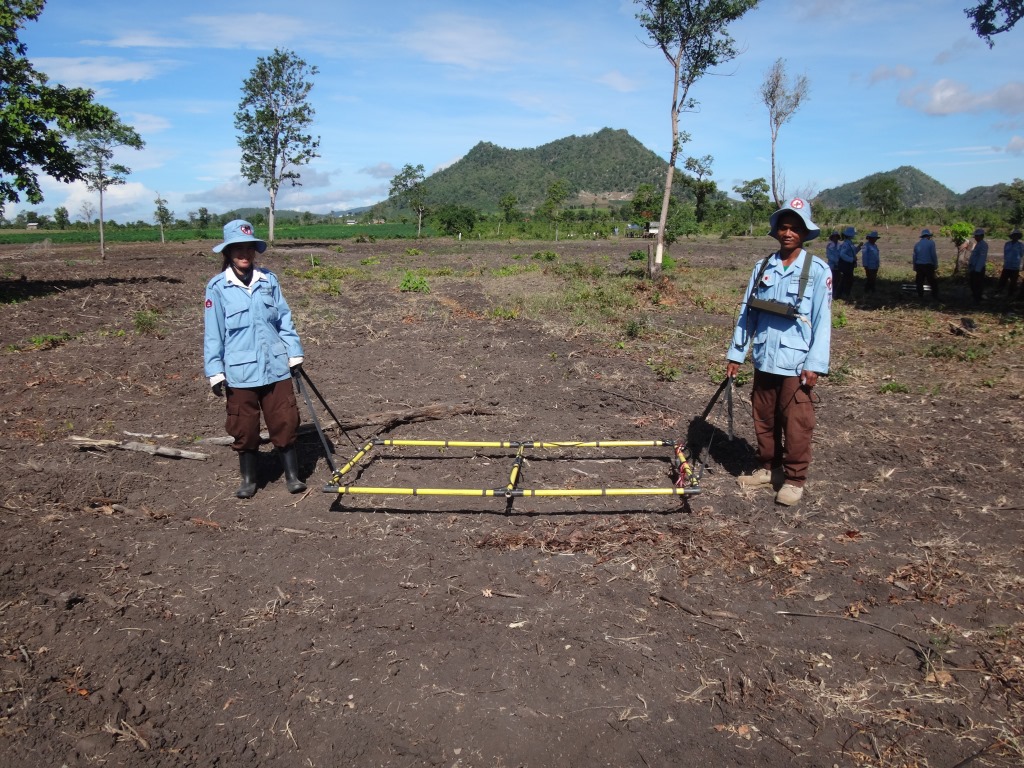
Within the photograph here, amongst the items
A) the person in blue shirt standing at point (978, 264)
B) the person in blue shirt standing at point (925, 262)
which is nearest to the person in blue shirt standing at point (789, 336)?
the person in blue shirt standing at point (978, 264)

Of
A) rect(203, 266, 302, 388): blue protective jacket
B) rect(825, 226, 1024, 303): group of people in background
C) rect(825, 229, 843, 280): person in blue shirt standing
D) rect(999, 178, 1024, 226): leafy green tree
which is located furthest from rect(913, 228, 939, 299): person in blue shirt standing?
rect(999, 178, 1024, 226): leafy green tree

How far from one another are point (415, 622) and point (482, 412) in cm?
363

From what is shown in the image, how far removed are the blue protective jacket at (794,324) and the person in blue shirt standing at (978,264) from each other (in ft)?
38.6

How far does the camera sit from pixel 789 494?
520cm

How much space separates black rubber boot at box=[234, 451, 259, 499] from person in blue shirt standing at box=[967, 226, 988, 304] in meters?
15.0

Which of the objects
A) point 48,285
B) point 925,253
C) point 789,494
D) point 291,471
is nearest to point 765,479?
point 789,494

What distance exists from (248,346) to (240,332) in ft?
0.41

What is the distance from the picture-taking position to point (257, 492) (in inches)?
225

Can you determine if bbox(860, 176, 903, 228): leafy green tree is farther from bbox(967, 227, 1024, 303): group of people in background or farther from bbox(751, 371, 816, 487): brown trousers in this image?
bbox(751, 371, 816, 487): brown trousers

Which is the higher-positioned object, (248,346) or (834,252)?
(834,252)

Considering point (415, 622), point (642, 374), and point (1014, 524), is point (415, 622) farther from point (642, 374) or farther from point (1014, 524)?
point (642, 374)

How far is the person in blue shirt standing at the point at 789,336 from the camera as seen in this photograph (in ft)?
16.1

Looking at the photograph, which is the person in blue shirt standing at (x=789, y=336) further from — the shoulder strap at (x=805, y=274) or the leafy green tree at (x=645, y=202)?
the leafy green tree at (x=645, y=202)

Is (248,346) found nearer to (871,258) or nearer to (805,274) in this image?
(805,274)
